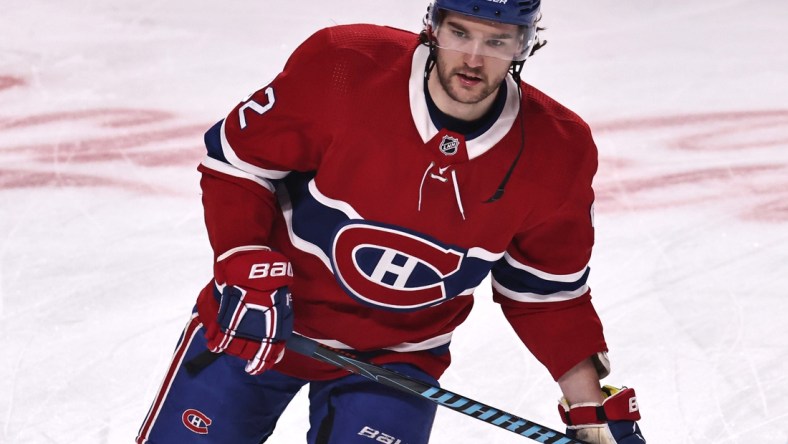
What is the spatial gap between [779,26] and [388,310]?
3645mm

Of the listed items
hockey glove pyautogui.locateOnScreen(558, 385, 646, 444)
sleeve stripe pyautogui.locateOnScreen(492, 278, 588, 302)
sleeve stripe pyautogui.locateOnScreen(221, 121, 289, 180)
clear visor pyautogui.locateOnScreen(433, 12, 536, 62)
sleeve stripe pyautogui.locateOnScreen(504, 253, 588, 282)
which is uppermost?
clear visor pyautogui.locateOnScreen(433, 12, 536, 62)

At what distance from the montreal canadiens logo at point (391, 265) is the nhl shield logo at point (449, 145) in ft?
0.57

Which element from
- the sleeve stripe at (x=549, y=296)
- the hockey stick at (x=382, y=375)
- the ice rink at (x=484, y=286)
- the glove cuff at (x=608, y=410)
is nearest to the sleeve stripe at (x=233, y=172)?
the hockey stick at (x=382, y=375)

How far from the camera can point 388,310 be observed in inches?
92.8

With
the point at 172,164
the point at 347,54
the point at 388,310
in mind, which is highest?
the point at 347,54

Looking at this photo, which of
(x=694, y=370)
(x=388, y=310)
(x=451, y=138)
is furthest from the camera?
(x=694, y=370)

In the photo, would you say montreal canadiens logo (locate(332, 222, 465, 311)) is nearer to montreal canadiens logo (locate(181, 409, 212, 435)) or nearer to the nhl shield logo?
the nhl shield logo

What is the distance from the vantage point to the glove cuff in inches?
90.1

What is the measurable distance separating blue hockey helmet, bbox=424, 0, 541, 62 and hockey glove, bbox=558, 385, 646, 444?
2.20ft

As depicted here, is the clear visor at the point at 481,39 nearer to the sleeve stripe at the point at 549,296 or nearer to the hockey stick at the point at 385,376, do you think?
the sleeve stripe at the point at 549,296

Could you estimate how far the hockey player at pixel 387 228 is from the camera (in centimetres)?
219

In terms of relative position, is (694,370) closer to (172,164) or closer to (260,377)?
(260,377)

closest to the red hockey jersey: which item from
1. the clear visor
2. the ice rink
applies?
the clear visor

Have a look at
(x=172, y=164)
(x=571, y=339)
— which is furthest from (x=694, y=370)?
(x=172, y=164)
